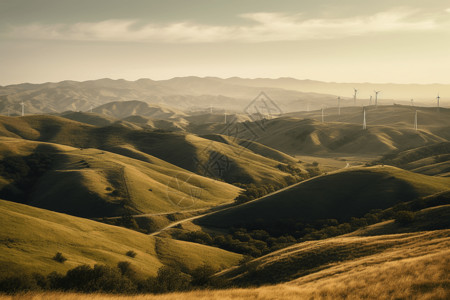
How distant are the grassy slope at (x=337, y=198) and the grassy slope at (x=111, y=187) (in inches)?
940

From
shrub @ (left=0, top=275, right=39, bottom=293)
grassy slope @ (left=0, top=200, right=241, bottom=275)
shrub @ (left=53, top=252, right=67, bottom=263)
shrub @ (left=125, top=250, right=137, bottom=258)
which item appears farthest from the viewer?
shrub @ (left=125, top=250, right=137, bottom=258)

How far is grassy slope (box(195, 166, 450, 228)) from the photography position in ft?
403

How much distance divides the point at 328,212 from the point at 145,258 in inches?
2850

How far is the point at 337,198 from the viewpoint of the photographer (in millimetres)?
132250

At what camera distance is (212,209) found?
150 meters

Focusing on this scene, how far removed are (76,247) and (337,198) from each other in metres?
96.5

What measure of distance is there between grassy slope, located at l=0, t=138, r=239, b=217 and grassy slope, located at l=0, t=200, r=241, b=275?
1730 inches

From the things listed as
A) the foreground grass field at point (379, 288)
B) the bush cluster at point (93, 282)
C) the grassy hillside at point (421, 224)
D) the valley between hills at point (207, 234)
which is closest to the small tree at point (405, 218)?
the valley between hills at point (207, 234)

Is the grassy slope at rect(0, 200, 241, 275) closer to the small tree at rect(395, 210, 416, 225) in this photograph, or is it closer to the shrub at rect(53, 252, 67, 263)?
the shrub at rect(53, 252, 67, 263)

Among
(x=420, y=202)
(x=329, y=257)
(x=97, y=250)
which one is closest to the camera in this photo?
(x=329, y=257)

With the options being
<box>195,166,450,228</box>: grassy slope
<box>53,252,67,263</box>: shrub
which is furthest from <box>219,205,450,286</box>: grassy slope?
<box>195,166,450,228</box>: grassy slope

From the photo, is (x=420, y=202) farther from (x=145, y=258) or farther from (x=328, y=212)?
(x=145, y=258)

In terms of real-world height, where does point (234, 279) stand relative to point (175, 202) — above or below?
above

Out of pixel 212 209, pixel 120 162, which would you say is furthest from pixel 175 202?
pixel 120 162
